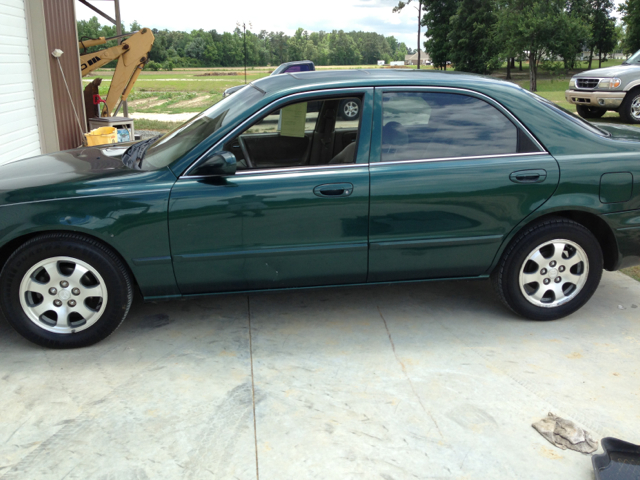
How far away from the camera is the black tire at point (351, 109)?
384cm

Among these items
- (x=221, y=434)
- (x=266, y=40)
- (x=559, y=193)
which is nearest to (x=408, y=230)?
(x=559, y=193)

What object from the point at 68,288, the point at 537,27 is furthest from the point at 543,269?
the point at 537,27

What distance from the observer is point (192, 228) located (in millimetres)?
3607

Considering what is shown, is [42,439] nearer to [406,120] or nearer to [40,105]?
[406,120]

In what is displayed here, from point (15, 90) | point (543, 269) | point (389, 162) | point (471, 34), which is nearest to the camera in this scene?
point (389, 162)

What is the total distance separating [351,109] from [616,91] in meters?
12.9

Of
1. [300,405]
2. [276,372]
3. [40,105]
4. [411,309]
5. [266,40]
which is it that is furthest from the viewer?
[266,40]

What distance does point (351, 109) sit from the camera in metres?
3.87

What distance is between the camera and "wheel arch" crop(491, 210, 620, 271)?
397 centimetres

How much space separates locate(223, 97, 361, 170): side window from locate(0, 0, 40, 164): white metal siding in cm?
515

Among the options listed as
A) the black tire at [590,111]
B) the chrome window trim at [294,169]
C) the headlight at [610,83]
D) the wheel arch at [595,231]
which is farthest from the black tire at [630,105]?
the chrome window trim at [294,169]

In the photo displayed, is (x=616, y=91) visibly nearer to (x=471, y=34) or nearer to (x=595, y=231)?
(x=595, y=231)

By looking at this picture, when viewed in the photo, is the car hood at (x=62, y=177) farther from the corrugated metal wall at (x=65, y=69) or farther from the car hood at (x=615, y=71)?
the car hood at (x=615, y=71)

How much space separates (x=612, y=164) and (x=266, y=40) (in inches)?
5481
